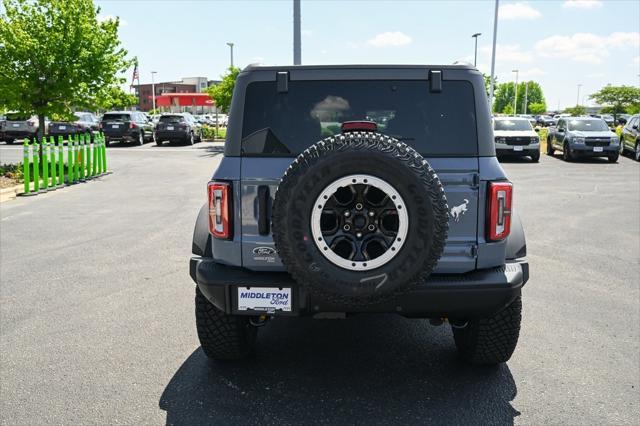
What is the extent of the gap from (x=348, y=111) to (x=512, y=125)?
19926mm

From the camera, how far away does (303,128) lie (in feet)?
11.7

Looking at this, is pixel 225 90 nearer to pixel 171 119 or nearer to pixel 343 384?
pixel 171 119

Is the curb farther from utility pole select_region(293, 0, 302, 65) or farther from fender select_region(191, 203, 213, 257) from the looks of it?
fender select_region(191, 203, 213, 257)

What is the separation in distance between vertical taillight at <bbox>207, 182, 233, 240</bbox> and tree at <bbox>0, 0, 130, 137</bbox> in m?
13.7

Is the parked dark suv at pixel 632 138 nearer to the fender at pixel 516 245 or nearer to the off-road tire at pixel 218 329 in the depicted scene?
the fender at pixel 516 245

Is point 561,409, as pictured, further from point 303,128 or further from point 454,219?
point 303,128

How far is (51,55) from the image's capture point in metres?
15.3

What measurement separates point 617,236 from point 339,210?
7049 mm

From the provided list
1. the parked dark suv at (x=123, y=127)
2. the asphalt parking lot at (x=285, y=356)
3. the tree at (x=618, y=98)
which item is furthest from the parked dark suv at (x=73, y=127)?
the tree at (x=618, y=98)

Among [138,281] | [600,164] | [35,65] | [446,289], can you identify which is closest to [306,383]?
[446,289]

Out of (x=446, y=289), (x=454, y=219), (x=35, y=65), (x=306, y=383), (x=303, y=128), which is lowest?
(x=306, y=383)

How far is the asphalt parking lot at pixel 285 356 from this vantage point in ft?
11.3

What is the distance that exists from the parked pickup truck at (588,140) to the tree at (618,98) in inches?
2922

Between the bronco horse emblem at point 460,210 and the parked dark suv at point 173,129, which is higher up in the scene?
the parked dark suv at point 173,129
